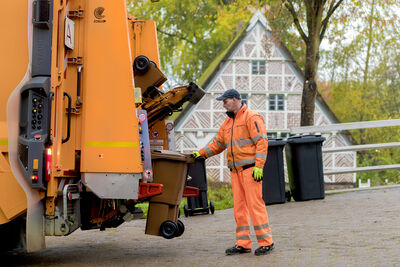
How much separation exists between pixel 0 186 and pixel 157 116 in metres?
1.99

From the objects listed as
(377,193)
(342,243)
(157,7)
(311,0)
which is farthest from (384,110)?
(342,243)

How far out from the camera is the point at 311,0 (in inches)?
562

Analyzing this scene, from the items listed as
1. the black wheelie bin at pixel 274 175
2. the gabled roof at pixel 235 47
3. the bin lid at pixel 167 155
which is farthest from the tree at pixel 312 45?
the gabled roof at pixel 235 47

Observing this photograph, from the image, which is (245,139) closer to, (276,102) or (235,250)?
(235,250)

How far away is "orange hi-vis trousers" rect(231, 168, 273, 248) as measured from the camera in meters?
6.38

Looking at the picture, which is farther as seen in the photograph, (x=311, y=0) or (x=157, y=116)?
(x=311, y=0)

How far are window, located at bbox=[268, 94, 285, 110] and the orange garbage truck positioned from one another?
82.5 feet

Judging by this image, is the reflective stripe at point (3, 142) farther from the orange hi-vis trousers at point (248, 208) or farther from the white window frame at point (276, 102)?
the white window frame at point (276, 102)

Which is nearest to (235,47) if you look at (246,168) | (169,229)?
(246,168)

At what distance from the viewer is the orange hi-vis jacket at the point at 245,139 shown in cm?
645

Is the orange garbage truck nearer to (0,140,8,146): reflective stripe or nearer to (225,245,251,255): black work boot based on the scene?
(0,140,8,146): reflective stripe

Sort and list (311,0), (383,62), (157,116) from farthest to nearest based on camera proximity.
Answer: (383,62) → (311,0) → (157,116)

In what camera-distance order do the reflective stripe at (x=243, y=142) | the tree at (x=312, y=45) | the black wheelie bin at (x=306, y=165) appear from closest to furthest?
the reflective stripe at (x=243, y=142) < the black wheelie bin at (x=306, y=165) < the tree at (x=312, y=45)

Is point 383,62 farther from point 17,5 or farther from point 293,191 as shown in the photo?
point 17,5
